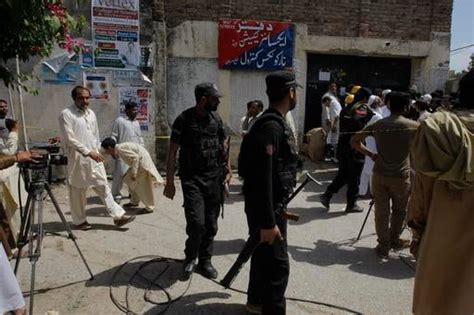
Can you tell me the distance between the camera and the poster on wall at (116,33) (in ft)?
28.2

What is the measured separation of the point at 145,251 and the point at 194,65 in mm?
5352

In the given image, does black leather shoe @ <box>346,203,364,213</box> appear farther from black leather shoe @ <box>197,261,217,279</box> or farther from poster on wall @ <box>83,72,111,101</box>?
poster on wall @ <box>83,72,111,101</box>

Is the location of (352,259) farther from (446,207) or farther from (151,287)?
(446,207)

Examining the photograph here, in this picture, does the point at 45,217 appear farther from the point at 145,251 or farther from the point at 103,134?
the point at 103,134

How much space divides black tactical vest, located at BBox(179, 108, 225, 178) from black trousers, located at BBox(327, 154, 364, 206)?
9.65 feet

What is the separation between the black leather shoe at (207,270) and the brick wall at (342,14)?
6.30 metres

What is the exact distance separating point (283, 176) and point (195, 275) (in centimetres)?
170

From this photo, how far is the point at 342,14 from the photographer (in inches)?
395

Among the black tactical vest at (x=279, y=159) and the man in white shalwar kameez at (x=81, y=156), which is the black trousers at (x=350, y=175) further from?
the black tactical vest at (x=279, y=159)

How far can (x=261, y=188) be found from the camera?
289 cm

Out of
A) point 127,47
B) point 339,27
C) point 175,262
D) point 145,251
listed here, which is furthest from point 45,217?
point 339,27

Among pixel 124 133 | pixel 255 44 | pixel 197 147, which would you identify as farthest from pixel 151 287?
pixel 255 44

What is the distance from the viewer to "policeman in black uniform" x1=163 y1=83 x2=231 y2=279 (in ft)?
13.7

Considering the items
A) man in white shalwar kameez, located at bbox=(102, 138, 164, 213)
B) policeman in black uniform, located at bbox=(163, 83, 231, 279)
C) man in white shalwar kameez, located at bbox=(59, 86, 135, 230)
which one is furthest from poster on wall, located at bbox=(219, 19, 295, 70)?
policeman in black uniform, located at bbox=(163, 83, 231, 279)
